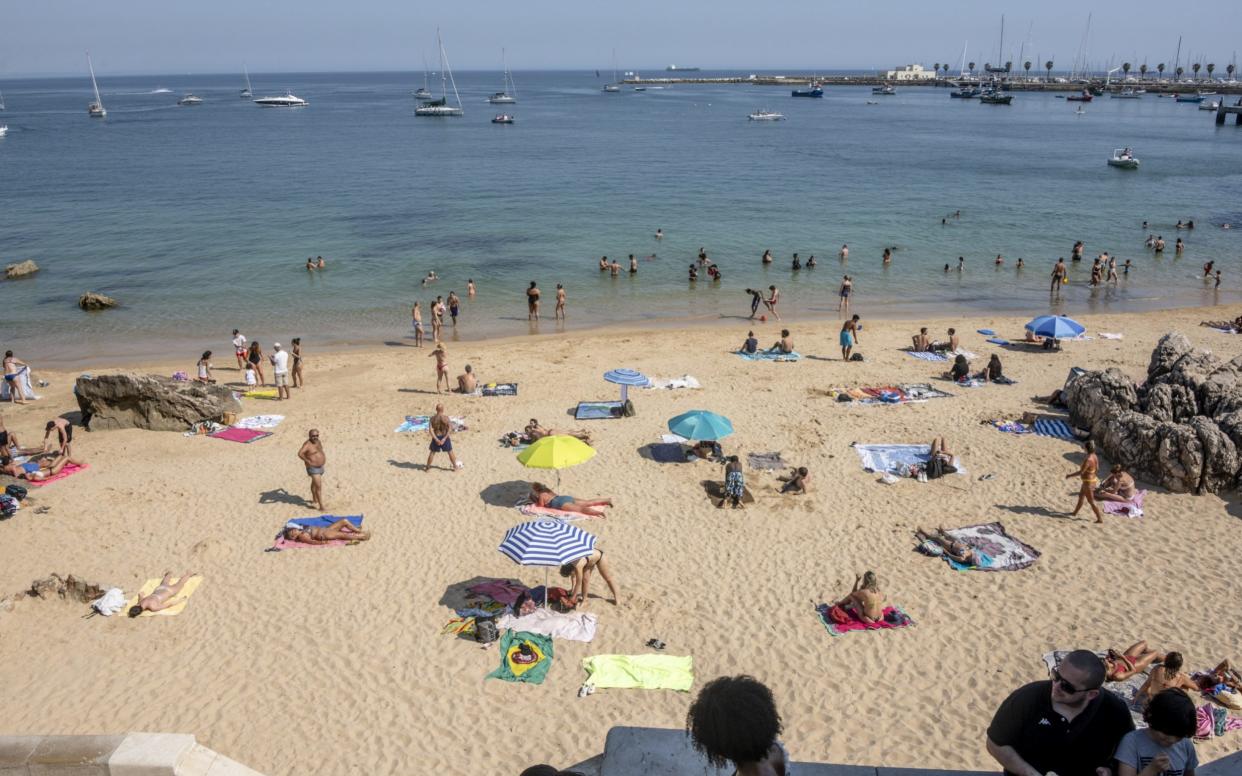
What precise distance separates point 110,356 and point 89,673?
17571mm

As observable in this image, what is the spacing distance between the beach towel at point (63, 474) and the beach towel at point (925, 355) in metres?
19.0

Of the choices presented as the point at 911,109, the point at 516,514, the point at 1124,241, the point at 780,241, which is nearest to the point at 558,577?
the point at 516,514

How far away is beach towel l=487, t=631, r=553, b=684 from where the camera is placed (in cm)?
902

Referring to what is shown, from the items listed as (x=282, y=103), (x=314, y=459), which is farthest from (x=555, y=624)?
(x=282, y=103)

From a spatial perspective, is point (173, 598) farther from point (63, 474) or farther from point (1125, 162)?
point (1125, 162)

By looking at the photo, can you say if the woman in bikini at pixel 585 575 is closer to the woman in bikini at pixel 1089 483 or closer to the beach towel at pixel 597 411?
the beach towel at pixel 597 411

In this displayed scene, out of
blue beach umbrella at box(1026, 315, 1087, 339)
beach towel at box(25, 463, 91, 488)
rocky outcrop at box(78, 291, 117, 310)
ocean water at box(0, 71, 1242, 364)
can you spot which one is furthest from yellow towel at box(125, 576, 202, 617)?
rocky outcrop at box(78, 291, 117, 310)

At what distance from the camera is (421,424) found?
16.8 metres

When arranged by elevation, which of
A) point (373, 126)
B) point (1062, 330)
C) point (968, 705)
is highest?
point (373, 126)

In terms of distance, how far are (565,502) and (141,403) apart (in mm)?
9916

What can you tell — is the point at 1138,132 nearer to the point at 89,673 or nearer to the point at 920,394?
the point at 920,394

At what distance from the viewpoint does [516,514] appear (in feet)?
41.9

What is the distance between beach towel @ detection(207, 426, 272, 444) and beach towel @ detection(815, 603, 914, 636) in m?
11.8

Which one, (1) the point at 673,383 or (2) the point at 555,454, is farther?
(1) the point at 673,383
